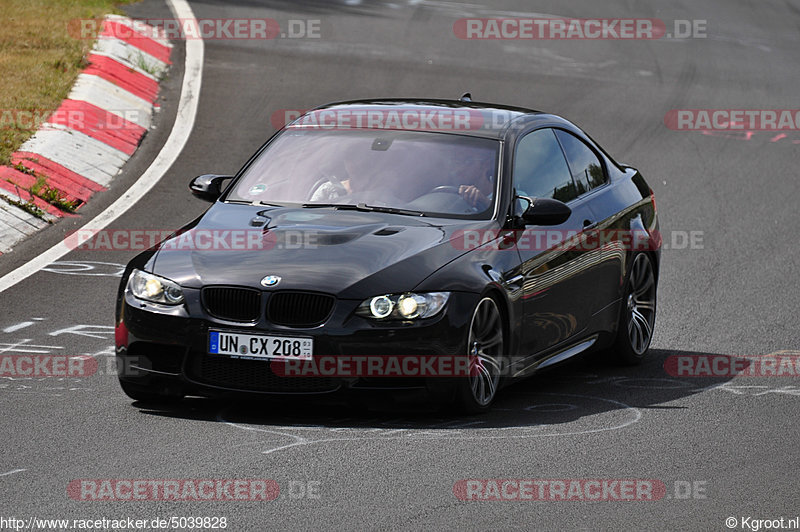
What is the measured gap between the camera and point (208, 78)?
62.8 feet

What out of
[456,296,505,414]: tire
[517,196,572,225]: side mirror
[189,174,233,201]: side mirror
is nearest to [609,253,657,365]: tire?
[517,196,572,225]: side mirror

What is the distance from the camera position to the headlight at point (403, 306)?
694 cm

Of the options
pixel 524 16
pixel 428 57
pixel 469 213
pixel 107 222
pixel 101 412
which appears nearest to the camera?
pixel 101 412

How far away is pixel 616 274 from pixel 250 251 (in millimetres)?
2901

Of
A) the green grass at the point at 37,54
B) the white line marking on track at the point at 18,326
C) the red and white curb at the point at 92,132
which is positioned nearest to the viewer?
the white line marking on track at the point at 18,326

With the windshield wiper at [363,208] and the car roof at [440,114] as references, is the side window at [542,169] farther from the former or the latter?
the windshield wiper at [363,208]

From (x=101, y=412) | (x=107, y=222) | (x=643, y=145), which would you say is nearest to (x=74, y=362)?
(x=101, y=412)

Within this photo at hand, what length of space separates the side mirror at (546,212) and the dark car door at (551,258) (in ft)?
0.50

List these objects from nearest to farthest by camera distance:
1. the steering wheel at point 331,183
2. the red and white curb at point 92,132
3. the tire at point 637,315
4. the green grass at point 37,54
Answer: the steering wheel at point 331,183, the tire at point 637,315, the red and white curb at point 92,132, the green grass at point 37,54

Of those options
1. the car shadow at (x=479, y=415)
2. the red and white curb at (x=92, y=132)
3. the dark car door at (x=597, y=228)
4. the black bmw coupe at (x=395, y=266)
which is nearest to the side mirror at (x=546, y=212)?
the black bmw coupe at (x=395, y=266)

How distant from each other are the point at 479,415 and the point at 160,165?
25.9ft

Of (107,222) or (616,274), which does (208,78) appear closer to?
Result: (107,222)

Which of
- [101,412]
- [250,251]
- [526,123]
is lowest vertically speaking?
[101,412]

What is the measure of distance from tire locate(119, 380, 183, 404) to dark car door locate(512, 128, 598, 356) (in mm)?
2026
